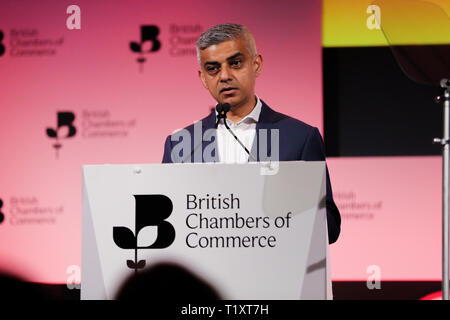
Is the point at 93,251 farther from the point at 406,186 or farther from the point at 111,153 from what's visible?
the point at 406,186

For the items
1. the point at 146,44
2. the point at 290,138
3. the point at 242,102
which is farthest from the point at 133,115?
the point at 290,138

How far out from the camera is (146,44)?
11.5 feet

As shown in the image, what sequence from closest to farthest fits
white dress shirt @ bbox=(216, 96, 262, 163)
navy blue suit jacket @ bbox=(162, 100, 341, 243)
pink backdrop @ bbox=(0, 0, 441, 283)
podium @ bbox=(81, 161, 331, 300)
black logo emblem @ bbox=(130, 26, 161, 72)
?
1. podium @ bbox=(81, 161, 331, 300)
2. white dress shirt @ bbox=(216, 96, 262, 163)
3. navy blue suit jacket @ bbox=(162, 100, 341, 243)
4. pink backdrop @ bbox=(0, 0, 441, 283)
5. black logo emblem @ bbox=(130, 26, 161, 72)

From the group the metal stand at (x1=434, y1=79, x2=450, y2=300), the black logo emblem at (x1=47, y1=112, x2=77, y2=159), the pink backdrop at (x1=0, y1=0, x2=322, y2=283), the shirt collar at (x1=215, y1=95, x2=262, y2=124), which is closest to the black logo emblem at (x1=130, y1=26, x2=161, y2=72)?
the pink backdrop at (x1=0, y1=0, x2=322, y2=283)

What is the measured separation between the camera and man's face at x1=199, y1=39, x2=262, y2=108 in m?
2.23

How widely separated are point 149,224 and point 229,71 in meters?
1.12

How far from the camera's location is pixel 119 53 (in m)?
3.52

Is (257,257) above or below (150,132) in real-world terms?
below

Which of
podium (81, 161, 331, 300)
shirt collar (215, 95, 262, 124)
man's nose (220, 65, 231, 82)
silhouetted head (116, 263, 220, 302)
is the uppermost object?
man's nose (220, 65, 231, 82)

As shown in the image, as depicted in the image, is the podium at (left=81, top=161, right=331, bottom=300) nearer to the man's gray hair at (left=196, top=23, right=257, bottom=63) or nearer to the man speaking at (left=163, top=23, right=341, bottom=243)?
the man speaking at (left=163, top=23, right=341, bottom=243)
